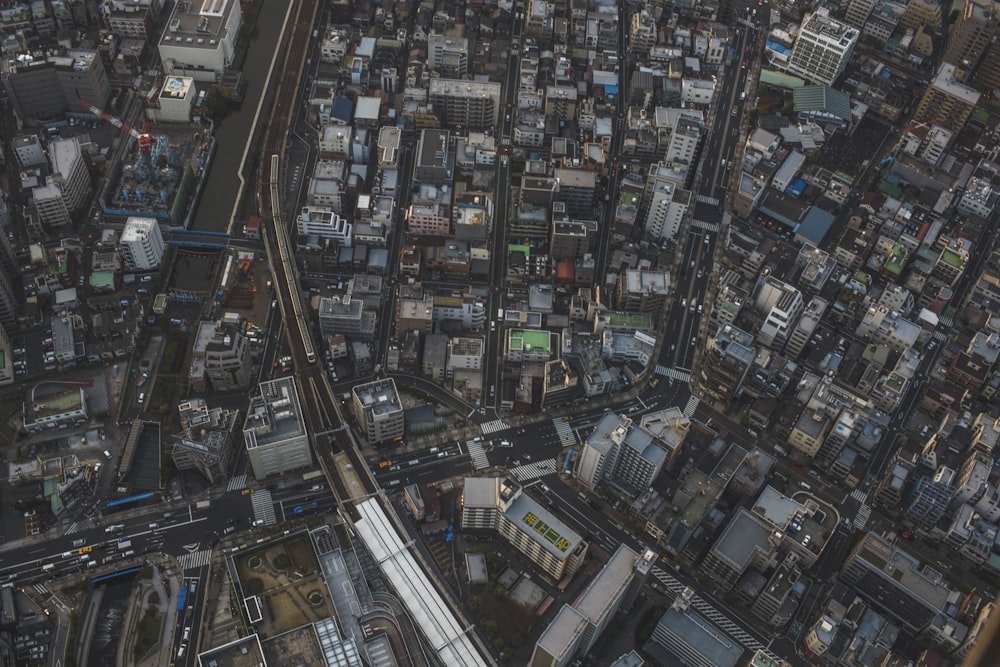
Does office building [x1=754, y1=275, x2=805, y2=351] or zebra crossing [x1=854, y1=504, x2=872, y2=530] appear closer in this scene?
zebra crossing [x1=854, y1=504, x2=872, y2=530]

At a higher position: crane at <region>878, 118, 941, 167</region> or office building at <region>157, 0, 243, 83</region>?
crane at <region>878, 118, 941, 167</region>

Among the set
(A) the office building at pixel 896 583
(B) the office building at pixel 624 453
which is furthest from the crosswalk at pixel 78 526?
(A) the office building at pixel 896 583

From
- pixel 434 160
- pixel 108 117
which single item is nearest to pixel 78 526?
pixel 434 160

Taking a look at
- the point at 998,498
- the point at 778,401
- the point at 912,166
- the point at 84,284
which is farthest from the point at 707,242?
the point at 84,284

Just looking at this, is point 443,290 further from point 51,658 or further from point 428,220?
point 51,658

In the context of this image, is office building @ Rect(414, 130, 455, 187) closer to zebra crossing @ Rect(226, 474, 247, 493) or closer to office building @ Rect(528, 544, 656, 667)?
zebra crossing @ Rect(226, 474, 247, 493)

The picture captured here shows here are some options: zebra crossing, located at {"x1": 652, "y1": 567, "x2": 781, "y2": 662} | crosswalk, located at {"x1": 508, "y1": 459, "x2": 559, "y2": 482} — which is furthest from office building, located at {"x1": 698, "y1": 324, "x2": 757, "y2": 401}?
zebra crossing, located at {"x1": 652, "y1": 567, "x2": 781, "y2": 662}

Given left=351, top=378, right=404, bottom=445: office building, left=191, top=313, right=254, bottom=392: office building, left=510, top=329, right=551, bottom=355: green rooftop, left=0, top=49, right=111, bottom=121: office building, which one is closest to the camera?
left=351, top=378, right=404, bottom=445: office building

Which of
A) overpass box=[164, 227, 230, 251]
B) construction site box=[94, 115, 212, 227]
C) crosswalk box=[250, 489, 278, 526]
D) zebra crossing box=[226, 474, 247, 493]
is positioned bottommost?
crosswalk box=[250, 489, 278, 526]

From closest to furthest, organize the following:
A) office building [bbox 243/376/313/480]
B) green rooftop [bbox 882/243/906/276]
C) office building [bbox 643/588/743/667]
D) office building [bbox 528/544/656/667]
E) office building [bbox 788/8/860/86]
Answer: office building [bbox 528/544/656/667]
office building [bbox 643/588/743/667]
office building [bbox 243/376/313/480]
green rooftop [bbox 882/243/906/276]
office building [bbox 788/8/860/86]
